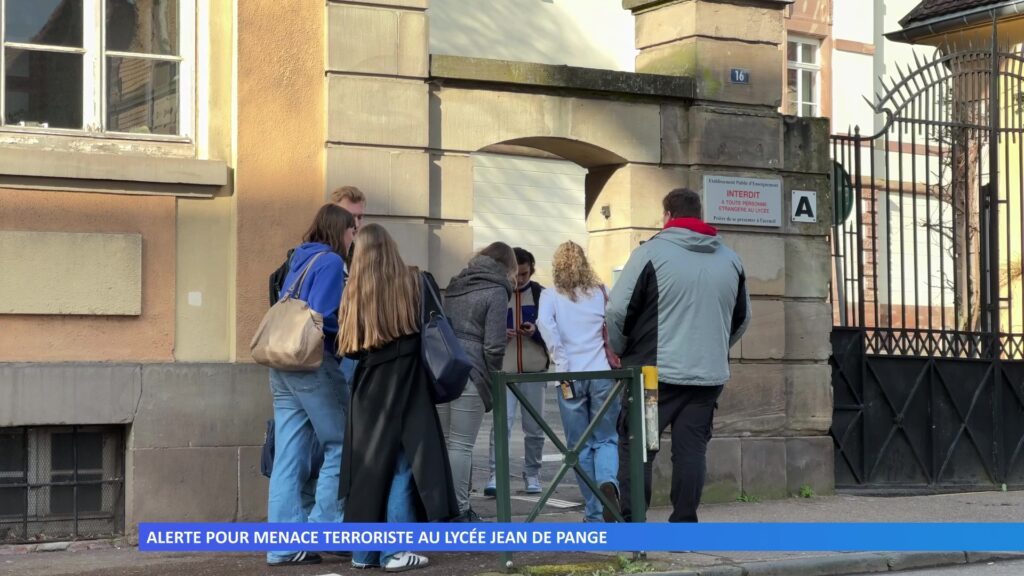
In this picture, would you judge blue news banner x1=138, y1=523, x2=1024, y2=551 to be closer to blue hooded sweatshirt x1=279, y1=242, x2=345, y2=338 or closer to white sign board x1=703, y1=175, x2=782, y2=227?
blue hooded sweatshirt x1=279, y1=242, x2=345, y2=338

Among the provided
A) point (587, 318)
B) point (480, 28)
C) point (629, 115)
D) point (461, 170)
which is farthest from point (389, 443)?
point (480, 28)

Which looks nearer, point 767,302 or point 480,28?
point 767,302

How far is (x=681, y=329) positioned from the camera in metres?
7.52

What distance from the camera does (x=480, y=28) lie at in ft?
79.7

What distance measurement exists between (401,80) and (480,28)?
51.2 feet

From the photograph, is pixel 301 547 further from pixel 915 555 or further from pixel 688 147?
pixel 688 147

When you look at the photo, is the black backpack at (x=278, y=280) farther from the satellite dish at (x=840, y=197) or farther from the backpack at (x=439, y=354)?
the satellite dish at (x=840, y=197)

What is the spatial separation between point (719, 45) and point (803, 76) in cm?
1807

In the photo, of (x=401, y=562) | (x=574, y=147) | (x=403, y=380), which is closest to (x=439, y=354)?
(x=403, y=380)

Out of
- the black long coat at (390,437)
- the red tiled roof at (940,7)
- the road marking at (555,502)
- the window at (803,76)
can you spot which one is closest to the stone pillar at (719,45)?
the road marking at (555,502)

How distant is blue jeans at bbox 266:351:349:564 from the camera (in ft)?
23.6

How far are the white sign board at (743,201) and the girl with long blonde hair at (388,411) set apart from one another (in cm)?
354

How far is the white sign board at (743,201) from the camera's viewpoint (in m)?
9.99

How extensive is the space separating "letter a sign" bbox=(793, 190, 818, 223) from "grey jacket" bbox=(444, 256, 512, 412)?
10.0 ft
